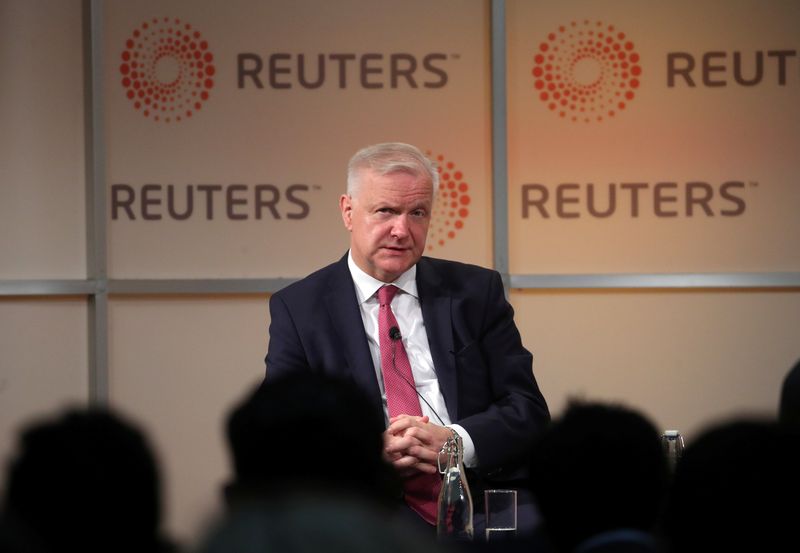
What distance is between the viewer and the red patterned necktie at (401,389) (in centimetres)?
311

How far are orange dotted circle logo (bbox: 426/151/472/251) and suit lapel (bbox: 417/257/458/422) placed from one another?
1.40 metres

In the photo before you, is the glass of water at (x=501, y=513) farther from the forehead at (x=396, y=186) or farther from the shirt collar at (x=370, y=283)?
the forehead at (x=396, y=186)

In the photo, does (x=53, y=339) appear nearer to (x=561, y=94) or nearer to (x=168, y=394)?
(x=168, y=394)

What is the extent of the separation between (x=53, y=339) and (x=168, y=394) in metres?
0.58

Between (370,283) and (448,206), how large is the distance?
5.17ft

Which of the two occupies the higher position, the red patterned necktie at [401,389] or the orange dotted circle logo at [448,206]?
the orange dotted circle logo at [448,206]

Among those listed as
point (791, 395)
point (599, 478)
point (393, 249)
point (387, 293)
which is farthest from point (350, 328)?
point (599, 478)

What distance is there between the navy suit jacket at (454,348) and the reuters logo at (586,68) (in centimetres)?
169

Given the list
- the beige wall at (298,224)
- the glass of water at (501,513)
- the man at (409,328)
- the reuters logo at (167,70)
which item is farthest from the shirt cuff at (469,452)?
the reuters logo at (167,70)

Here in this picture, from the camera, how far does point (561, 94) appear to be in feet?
16.4

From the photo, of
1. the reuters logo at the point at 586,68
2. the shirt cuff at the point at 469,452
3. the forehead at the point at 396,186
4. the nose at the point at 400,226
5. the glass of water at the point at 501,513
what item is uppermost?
the reuters logo at the point at 586,68

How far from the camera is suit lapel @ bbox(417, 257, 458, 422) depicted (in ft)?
10.9

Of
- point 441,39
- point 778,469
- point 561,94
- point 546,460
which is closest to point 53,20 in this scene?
point 441,39

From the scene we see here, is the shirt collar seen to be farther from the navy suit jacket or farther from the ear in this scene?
the ear
